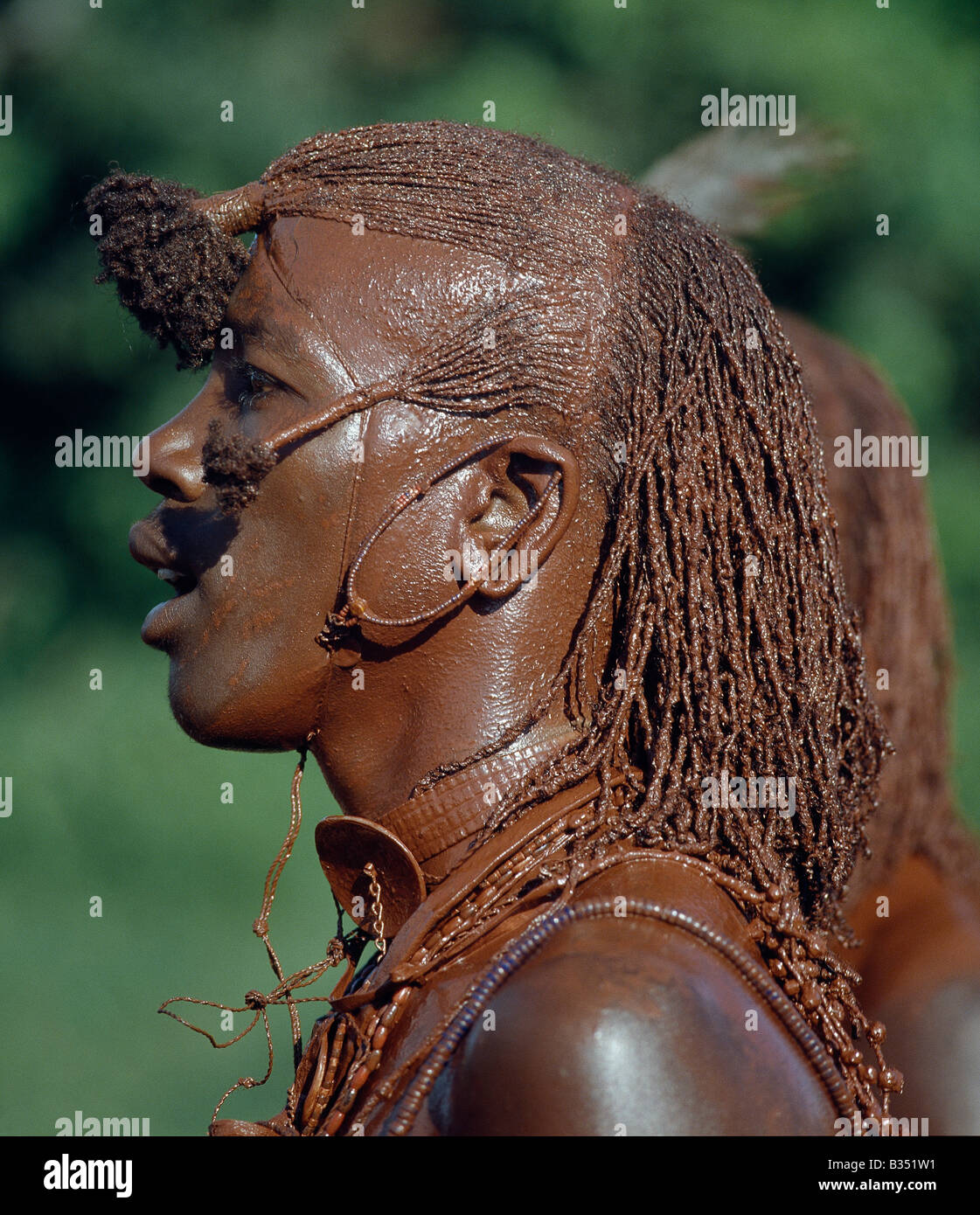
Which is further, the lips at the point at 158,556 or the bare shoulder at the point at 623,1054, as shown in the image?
the lips at the point at 158,556

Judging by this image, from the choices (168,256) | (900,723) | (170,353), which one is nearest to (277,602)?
(168,256)

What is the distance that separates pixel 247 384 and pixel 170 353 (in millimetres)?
4593

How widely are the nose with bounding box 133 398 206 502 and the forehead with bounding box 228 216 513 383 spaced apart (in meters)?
0.22

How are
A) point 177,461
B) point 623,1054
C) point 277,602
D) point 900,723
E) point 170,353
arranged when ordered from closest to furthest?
point 623,1054 < point 277,602 < point 177,461 < point 900,723 < point 170,353

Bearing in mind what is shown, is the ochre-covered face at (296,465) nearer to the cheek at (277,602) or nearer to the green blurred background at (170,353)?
the cheek at (277,602)

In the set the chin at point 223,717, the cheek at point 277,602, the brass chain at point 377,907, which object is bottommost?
the brass chain at point 377,907

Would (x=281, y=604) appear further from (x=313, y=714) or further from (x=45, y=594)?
(x=45, y=594)

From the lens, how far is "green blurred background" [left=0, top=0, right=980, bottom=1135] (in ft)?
22.4

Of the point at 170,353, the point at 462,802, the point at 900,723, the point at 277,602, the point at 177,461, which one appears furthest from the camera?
the point at 170,353

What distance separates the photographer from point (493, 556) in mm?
2592

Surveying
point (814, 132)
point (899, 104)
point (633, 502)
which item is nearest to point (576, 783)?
point (633, 502)

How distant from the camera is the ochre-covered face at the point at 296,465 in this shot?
8.48 feet

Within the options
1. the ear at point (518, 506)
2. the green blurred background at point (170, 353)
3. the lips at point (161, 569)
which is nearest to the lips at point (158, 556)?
the lips at point (161, 569)

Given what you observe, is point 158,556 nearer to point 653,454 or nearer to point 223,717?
point 223,717
